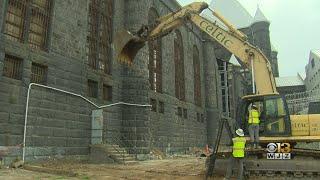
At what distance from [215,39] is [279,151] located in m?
5.00

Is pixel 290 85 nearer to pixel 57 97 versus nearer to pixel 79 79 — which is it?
pixel 79 79

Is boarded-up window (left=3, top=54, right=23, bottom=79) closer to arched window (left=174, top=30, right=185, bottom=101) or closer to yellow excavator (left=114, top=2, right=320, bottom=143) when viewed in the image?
yellow excavator (left=114, top=2, right=320, bottom=143)

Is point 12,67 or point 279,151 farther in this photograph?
point 12,67

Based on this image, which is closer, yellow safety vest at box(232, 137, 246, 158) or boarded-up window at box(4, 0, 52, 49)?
yellow safety vest at box(232, 137, 246, 158)

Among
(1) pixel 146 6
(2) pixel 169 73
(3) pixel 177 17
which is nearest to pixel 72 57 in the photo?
(3) pixel 177 17

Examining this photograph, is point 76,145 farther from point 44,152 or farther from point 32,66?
point 32,66

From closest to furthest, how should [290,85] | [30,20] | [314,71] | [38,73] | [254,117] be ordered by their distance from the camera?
[254,117]
[30,20]
[38,73]
[314,71]
[290,85]

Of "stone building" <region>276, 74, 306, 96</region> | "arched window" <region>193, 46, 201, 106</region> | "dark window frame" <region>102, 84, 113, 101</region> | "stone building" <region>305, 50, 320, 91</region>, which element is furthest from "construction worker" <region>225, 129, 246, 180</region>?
"stone building" <region>276, 74, 306, 96</region>

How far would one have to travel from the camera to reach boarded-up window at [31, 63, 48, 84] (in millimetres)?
16141

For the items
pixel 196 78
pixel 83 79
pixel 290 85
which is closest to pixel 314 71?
pixel 290 85

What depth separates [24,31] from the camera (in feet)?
52.0

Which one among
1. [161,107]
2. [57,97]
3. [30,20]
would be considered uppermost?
[30,20]

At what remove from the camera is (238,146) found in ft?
35.9

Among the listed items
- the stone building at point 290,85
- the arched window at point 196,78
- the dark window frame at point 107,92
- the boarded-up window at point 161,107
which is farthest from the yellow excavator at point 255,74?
the stone building at point 290,85
